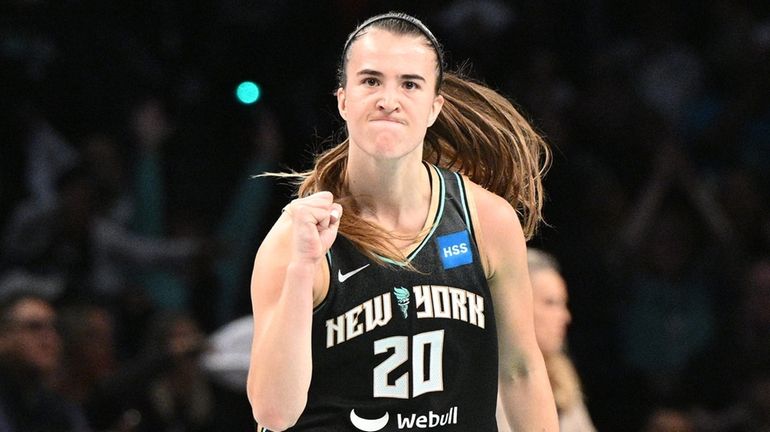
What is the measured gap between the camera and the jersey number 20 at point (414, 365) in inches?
139

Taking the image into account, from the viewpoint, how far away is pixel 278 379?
3330 mm

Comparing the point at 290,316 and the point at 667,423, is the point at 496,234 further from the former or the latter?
the point at 667,423

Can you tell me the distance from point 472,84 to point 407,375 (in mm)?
930

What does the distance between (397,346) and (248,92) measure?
4.16 meters

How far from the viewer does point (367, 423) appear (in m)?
3.53

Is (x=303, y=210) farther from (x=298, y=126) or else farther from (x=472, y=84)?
(x=298, y=126)

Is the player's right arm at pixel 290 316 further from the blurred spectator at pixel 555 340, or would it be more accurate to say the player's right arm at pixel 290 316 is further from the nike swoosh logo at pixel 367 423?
the blurred spectator at pixel 555 340

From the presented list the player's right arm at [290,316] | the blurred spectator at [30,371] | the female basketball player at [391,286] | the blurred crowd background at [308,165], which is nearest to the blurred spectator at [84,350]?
the blurred crowd background at [308,165]

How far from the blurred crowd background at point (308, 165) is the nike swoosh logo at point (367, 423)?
3.27 m

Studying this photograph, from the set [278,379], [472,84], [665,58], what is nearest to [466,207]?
[472,84]

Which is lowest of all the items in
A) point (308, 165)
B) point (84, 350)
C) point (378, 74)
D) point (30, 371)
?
point (378, 74)

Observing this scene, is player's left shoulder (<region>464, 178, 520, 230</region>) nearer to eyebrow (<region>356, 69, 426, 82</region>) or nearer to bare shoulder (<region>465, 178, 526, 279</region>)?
bare shoulder (<region>465, 178, 526, 279</region>)

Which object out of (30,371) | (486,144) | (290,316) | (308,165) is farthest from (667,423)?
(290,316)

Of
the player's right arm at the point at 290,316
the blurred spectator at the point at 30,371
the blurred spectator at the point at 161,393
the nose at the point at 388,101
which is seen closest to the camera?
the player's right arm at the point at 290,316
